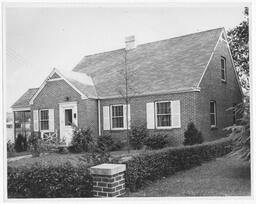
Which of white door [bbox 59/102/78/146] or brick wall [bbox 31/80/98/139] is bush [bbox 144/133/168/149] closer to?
brick wall [bbox 31/80/98/139]

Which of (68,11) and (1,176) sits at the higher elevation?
(68,11)

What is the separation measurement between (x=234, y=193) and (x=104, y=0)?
555cm

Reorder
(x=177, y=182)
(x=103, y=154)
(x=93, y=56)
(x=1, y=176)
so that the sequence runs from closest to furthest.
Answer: (x=1, y=176), (x=103, y=154), (x=177, y=182), (x=93, y=56)

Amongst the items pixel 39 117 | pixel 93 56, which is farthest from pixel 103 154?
pixel 93 56

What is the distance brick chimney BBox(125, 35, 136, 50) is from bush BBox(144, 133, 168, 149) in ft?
24.4

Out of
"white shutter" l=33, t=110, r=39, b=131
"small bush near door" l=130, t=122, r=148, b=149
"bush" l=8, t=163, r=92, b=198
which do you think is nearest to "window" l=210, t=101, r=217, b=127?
"small bush near door" l=130, t=122, r=148, b=149

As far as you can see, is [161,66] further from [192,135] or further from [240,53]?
[240,53]

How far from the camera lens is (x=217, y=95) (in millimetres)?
17297

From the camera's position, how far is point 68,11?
32.1 feet

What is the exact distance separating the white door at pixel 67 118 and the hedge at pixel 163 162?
26.8 feet

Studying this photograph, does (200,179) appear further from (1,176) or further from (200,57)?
(200,57)

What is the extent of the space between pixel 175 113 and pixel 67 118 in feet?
21.4

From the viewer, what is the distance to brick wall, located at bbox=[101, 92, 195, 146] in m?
15.3

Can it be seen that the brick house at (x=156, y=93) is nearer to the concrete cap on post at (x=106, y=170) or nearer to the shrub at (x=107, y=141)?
the shrub at (x=107, y=141)
